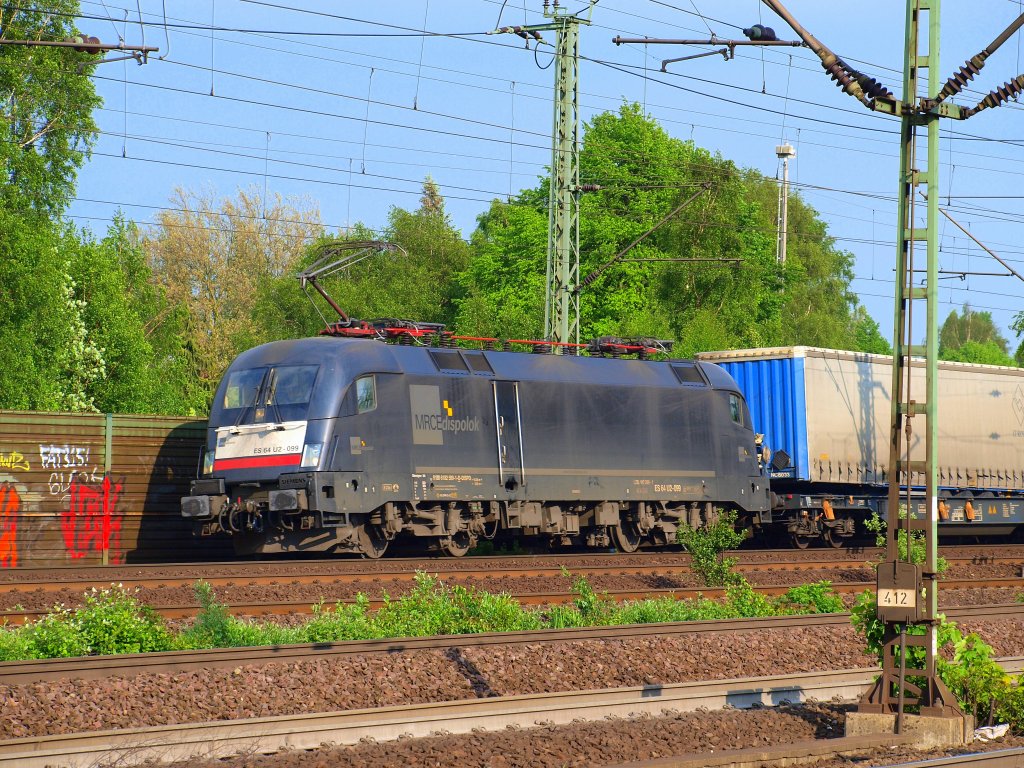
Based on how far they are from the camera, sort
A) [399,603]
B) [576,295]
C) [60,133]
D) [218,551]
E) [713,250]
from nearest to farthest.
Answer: [399,603] < [218,551] < [576,295] < [60,133] < [713,250]

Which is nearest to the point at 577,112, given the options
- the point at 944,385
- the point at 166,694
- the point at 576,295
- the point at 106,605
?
the point at 576,295

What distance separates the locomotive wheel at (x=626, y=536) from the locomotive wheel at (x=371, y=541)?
187 inches

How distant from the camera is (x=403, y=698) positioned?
9.80 m

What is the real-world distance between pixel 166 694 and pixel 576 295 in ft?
59.3

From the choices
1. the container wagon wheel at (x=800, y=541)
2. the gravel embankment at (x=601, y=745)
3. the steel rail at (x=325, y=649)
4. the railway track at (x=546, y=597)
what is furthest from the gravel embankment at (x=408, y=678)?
the container wagon wheel at (x=800, y=541)

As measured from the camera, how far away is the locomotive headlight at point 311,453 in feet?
59.3

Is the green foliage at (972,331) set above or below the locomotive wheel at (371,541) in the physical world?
above

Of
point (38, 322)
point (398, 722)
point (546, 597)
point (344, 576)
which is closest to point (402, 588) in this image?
point (344, 576)

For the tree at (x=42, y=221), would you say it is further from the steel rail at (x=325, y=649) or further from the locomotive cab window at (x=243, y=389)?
the steel rail at (x=325, y=649)

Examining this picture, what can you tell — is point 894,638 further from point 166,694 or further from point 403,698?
point 166,694

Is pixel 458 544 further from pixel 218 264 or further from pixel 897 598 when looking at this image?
pixel 218 264

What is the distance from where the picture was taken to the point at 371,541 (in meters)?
19.8

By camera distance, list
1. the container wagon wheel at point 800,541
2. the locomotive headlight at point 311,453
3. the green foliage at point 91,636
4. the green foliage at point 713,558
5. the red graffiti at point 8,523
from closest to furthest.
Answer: the green foliage at point 91,636 < the green foliage at point 713,558 < the locomotive headlight at point 311,453 < the red graffiti at point 8,523 < the container wagon wheel at point 800,541

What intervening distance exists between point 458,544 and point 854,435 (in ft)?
29.8
